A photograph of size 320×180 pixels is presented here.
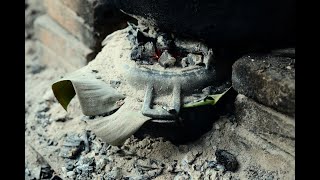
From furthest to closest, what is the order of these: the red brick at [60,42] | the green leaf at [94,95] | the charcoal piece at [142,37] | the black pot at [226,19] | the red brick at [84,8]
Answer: the red brick at [60,42] → the red brick at [84,8] → the charcoal piece at [142,37] → the green leaf at [94,95] → the black pot at [226,19]

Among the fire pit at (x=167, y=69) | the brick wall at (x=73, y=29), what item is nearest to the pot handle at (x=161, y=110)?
the fire pit at (x=167, y=69)

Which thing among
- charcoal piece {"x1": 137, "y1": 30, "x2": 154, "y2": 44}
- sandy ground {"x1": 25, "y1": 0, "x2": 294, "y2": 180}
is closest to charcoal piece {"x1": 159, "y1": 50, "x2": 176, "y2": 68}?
charcoal piece {"x1": 137, "y1": 30, "x2": 154, "y2": 44}

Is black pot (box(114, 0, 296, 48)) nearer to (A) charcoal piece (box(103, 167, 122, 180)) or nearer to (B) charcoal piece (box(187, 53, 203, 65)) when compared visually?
(B) charcoal piece (box(187, 53, 203, 65))

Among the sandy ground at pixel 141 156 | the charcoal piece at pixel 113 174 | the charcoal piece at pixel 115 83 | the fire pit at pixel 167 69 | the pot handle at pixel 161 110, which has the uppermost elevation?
the fire pit at pixel 167 69

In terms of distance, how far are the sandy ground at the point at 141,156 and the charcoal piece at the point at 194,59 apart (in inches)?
7.3

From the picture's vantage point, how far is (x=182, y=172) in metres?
1.49

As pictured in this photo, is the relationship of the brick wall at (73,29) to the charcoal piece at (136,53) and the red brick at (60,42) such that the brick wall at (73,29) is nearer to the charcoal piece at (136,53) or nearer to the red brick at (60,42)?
the red brick at (60,42)

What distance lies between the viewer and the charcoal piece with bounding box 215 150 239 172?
146cm

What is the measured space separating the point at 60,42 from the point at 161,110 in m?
0.83

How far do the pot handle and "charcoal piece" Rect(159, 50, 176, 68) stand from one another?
88mm

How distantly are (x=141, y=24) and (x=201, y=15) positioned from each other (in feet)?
1.04

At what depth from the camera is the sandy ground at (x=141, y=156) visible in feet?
4.81
